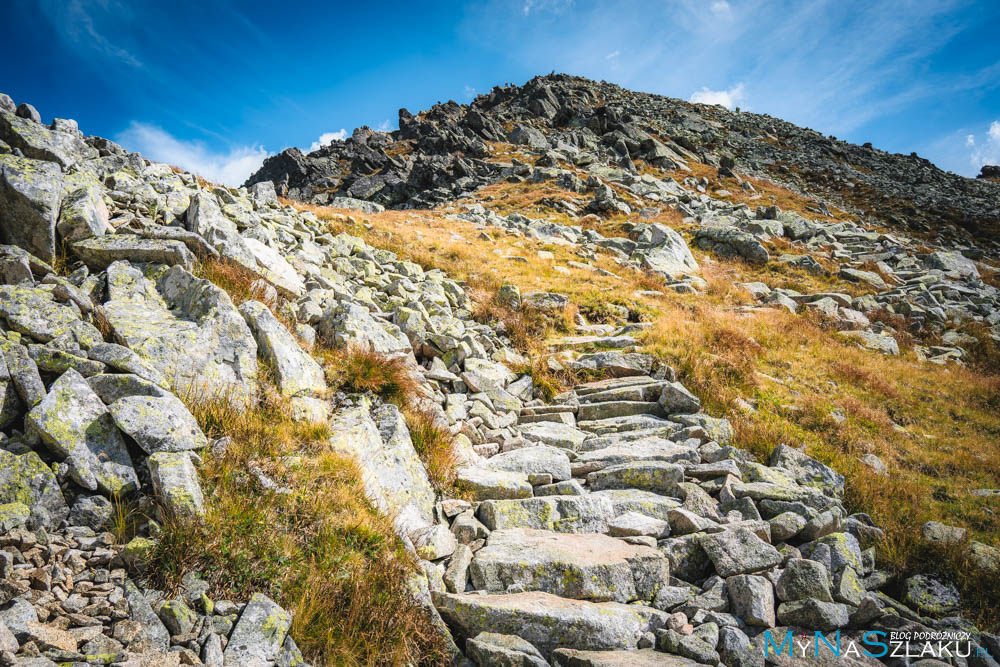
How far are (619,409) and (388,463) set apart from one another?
5951 millimetres

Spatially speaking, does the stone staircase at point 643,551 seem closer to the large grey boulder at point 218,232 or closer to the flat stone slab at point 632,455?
the flat stone slab at point 632,455

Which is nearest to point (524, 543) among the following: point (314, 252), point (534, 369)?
point (534, 369)

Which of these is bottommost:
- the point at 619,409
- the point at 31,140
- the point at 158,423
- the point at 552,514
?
the point at 552,514

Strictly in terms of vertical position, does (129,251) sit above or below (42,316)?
above

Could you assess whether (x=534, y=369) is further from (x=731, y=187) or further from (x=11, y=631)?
(x=731, y=187)

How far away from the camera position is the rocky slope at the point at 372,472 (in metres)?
3.44

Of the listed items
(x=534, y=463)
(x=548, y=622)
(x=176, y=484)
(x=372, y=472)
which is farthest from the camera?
(x=534, y=463)

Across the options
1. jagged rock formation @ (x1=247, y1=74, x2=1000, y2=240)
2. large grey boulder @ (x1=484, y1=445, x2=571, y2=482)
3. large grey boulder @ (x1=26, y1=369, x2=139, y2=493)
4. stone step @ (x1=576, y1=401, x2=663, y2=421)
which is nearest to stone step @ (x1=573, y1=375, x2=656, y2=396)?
stone step @ (x1=576, y1=401, x2=663, y2=421)

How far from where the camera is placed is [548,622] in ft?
14.5

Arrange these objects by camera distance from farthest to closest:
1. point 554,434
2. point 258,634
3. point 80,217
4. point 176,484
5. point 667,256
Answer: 1. point 667,256
2. point 554,434
3. point 80,217
4. point 176,484
5. point 258,634

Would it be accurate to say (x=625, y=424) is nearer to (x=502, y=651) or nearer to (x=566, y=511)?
(x=566, y=511)

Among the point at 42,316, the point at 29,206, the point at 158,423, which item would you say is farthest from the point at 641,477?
the point at 29,206

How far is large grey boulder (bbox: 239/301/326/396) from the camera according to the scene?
21.5ft

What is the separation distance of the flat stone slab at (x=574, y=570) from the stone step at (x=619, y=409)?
472cm
